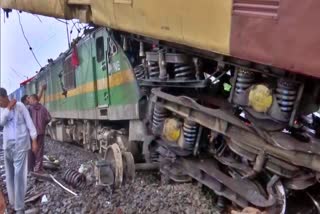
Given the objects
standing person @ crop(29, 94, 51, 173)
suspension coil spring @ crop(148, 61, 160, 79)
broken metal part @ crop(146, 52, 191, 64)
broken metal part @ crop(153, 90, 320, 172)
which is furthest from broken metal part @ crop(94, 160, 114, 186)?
standing person @ crop(29, 94, 51, 173)

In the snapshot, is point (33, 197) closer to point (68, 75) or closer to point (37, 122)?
point (37, 122)

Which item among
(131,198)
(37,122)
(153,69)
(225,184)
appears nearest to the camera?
(225,184)

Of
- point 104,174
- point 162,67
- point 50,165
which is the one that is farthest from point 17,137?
point 50,165

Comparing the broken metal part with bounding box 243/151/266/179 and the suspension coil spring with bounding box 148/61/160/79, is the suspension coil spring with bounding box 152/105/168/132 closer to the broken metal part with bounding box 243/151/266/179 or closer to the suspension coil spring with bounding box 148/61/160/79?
the suspension coil spring with bounding box 148/61/160/79

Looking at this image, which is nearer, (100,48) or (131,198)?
(131,198)

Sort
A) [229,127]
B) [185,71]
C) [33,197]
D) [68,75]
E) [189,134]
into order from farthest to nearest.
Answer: [68,75]
[33,197]
[189,134]
[185,71]
[229,127]

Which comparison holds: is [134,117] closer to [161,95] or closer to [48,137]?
[161,95]

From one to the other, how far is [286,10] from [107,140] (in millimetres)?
6022

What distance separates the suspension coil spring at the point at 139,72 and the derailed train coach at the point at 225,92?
0.05 feet

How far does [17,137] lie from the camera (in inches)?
273

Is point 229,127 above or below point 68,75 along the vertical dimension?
above

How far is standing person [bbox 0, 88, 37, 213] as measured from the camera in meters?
6.86

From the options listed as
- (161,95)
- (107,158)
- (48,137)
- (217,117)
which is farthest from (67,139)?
(217,117)

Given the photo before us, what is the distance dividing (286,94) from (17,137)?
3764 millimetres
